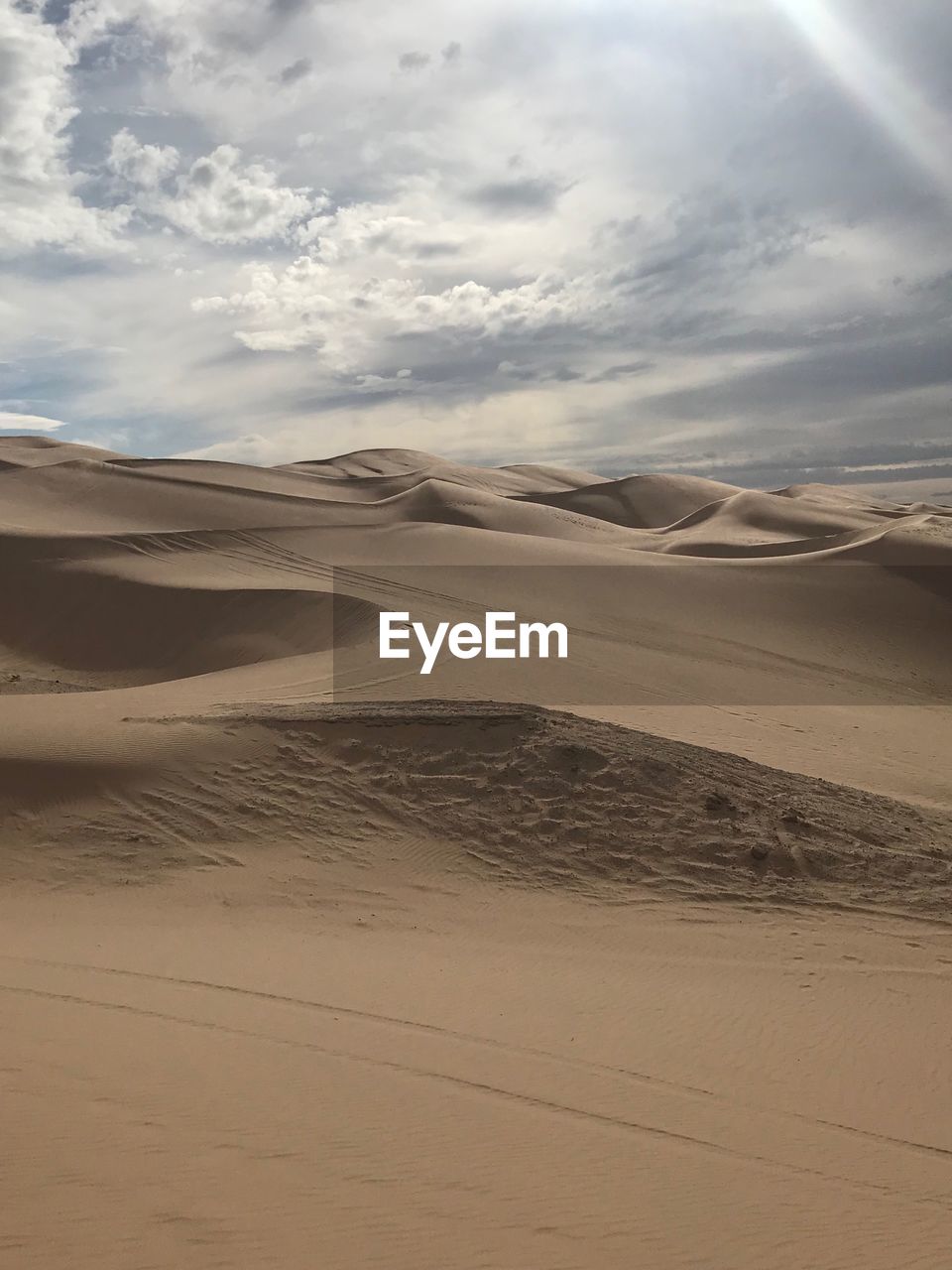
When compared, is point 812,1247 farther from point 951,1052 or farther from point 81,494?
point 81,494

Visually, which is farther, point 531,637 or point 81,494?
point 81,494

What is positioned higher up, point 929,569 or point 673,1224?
point 929,569

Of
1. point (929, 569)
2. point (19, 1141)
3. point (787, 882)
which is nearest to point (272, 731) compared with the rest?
point (787, 882)

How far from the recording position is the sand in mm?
4605

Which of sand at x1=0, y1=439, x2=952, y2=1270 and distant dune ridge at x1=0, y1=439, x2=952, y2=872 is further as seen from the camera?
distant dune ridge at x1=0, y1=439, x2=952, y2=872

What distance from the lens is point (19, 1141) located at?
470cm

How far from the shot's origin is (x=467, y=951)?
9.02 metres

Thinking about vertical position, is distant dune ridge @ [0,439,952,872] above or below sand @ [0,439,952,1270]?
above

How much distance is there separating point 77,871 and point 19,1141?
619 centimetres

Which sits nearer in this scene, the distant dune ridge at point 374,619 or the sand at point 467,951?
the sand at point 467,951

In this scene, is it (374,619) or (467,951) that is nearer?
(467,951)

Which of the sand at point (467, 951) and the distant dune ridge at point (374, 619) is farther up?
the distant dune ridge at point (374, 619)

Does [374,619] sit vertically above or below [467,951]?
above

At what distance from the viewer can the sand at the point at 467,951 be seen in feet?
15.1
